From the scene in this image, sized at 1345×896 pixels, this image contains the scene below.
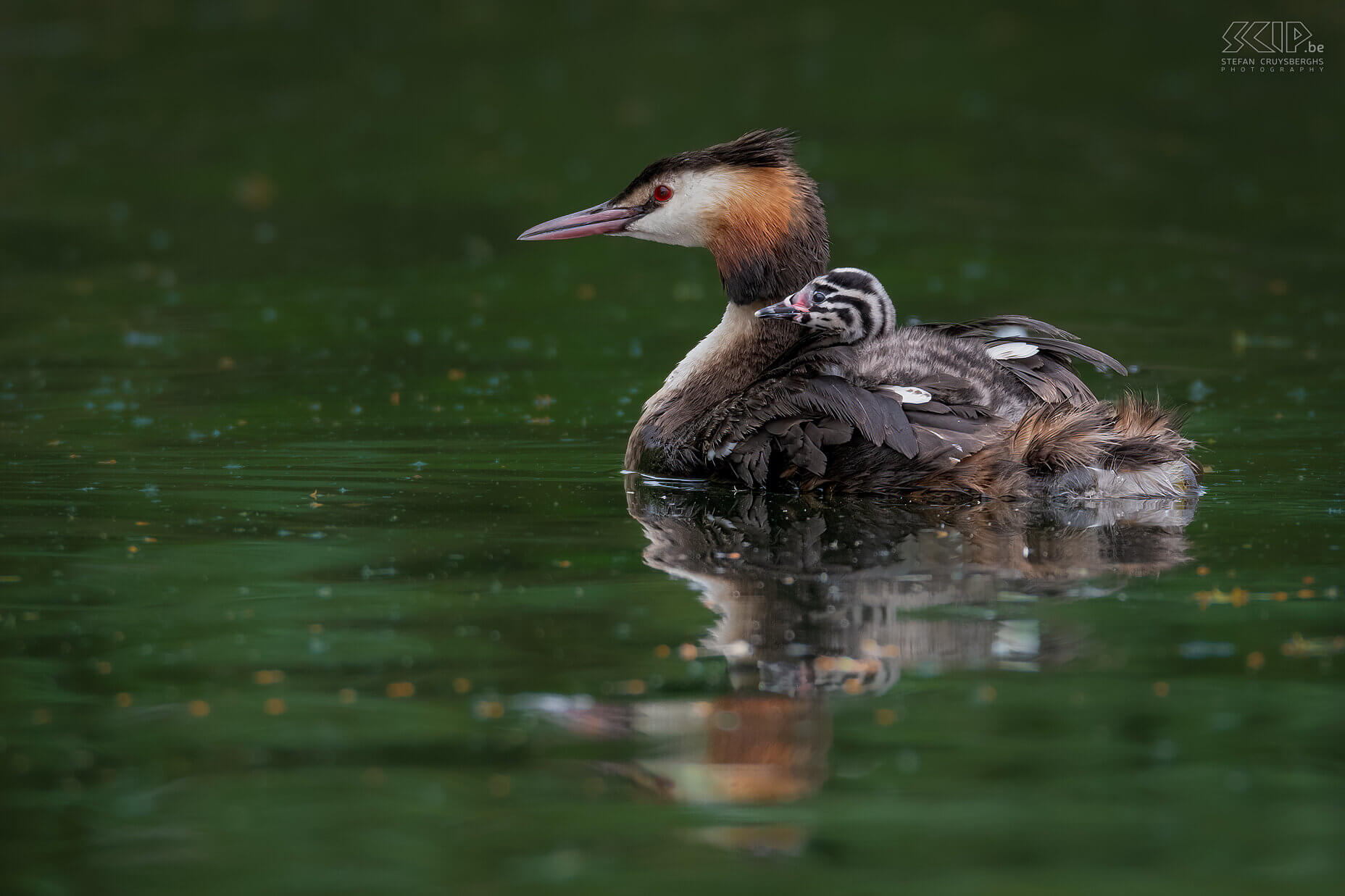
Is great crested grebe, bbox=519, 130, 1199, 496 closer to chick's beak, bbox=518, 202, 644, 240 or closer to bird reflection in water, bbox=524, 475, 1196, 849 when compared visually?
chick's beak, bbox=518, 202, 644, 240

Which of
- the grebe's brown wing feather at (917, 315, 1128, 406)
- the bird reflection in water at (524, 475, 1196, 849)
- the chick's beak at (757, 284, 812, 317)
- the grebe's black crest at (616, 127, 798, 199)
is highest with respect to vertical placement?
the grebe's black crest at (616, 127, 798, 199)

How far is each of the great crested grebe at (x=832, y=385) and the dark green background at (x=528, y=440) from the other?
49 centimetres

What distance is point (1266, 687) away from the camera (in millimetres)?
5090

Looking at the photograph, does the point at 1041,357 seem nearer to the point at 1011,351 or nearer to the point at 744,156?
the point at 1011,351

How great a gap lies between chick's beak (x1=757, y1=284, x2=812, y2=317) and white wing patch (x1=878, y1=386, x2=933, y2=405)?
611mm

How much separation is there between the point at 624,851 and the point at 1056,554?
2927mm

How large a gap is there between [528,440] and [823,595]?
325cm

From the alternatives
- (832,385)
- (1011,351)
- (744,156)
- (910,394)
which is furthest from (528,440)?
(1011,351)

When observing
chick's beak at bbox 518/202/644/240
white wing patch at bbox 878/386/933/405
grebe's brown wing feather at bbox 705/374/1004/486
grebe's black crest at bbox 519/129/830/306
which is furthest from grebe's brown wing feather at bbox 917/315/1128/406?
chick's beak at bbox 518/202/644/240

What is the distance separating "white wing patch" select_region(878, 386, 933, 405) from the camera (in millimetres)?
7418

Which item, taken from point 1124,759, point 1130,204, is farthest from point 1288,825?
point 1130,204

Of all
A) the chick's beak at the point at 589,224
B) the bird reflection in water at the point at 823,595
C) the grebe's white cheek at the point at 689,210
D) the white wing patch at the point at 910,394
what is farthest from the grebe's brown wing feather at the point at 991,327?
the chick's beak at the point at 589,224

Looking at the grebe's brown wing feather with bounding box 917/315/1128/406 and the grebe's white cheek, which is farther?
the grebe's white cheek

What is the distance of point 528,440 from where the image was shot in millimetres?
9031
